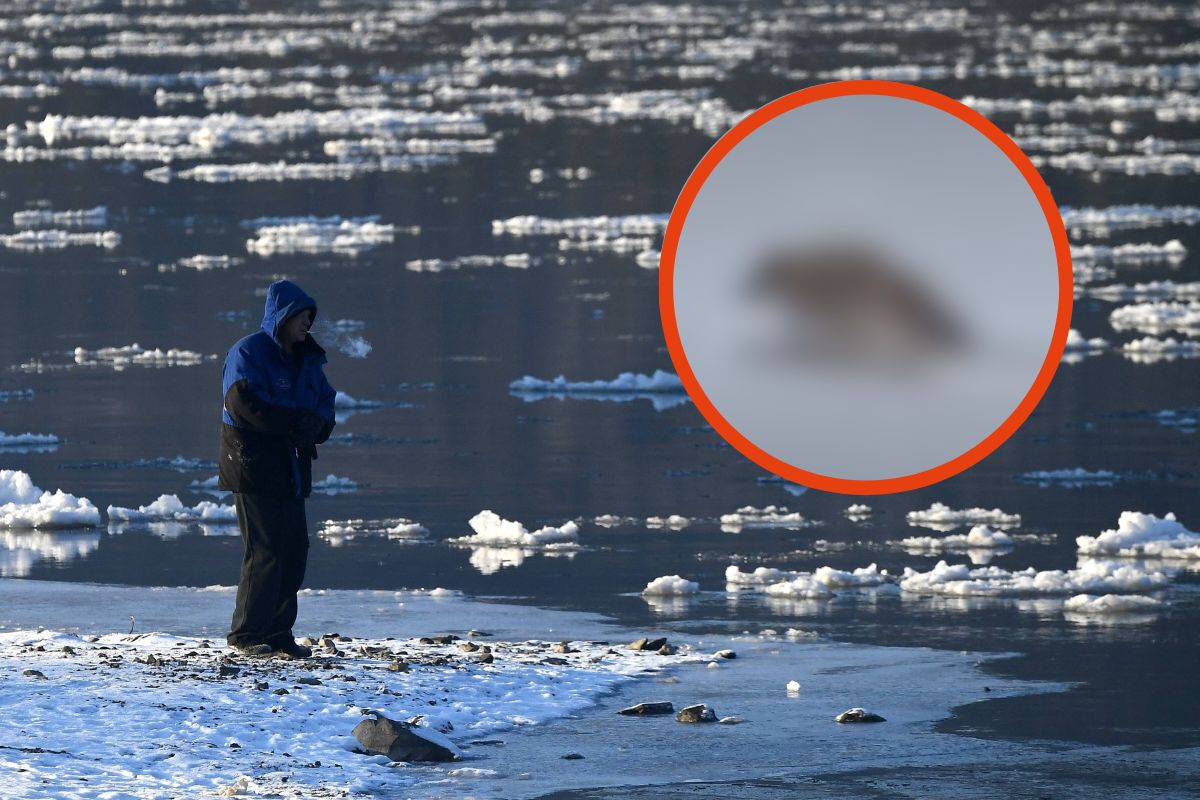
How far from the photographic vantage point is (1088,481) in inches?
614

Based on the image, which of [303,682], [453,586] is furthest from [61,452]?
[303,682]

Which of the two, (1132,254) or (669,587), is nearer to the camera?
(669,587)

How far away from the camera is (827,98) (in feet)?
24.5

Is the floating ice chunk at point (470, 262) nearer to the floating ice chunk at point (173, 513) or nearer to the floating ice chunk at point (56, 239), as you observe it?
the floating ice chunk at point (56, 239)

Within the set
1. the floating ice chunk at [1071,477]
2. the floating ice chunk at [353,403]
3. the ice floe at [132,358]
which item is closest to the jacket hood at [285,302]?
the floating ice chunk at [1071,477]

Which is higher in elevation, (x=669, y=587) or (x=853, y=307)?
(x=853, y=307)

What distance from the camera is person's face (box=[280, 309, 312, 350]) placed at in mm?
9758

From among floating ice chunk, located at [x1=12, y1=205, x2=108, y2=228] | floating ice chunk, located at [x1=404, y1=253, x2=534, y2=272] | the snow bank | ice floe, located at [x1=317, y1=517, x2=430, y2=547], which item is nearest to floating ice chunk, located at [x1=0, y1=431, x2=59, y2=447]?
ice floe, located at [x1=317, y1=517, x2=430, y2=547]

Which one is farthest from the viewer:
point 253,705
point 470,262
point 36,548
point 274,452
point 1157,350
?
point 470,262

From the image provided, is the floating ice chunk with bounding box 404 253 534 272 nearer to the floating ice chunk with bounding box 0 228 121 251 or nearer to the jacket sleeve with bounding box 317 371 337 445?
the floating ice chunk with bounding box 0 228 121 251

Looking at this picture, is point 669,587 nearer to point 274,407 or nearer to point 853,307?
point 274,407

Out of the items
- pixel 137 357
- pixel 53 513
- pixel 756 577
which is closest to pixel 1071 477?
pixel 756 577

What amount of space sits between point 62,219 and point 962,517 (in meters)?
19.3

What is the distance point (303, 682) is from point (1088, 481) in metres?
7.71
